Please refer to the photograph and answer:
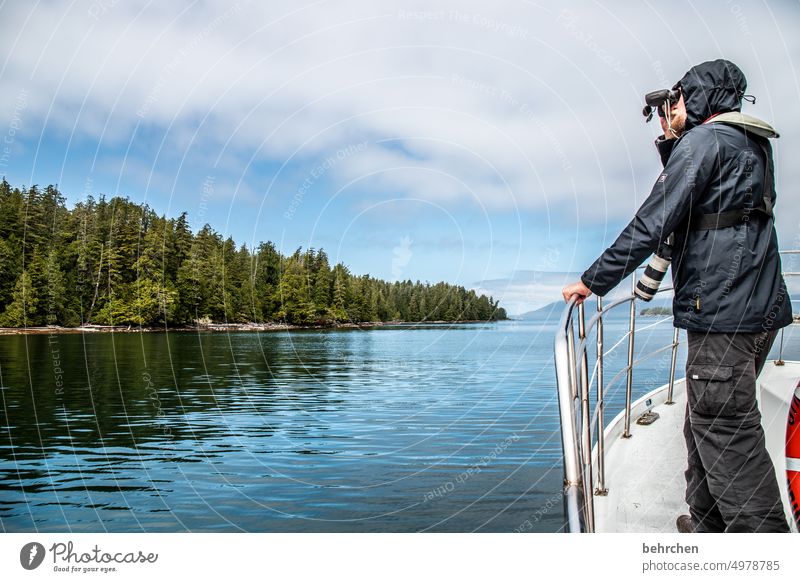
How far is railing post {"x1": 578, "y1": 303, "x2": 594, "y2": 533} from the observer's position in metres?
2.46

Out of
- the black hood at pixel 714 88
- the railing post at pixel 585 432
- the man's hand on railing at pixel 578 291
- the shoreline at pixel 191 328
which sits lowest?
the shoreline at pixel 191 328

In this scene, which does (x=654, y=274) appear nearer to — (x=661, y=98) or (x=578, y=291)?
(x=578, y=291)

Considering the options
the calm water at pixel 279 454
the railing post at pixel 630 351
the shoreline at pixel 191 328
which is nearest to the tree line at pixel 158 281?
the shoreline at pixel 191 328

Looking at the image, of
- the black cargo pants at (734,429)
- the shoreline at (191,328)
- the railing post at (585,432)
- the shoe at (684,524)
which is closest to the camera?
the railing post at (585,432)

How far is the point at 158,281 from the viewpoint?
278 ft

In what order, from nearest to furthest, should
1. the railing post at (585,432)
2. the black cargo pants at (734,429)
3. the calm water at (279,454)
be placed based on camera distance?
the railing post at (585,432), the black cargo pants at (734,429), the calm water at (279,454)

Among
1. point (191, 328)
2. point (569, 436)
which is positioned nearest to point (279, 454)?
point (569, 436)

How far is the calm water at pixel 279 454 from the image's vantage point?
7.84m

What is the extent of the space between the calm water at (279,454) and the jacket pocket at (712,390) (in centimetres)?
84

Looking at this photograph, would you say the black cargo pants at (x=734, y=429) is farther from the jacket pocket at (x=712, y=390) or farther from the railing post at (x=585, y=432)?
the railing post at (x=585, y=432)

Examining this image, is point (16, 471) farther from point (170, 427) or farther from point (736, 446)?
point (736, 446)

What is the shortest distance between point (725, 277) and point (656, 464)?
5.46 ft
